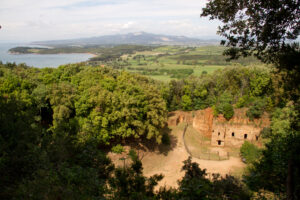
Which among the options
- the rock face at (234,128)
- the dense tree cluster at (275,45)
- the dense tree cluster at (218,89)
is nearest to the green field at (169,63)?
the dense tree cluster at (218,89)

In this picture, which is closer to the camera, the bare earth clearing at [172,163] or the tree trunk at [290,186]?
the tree trunk at [290,186]

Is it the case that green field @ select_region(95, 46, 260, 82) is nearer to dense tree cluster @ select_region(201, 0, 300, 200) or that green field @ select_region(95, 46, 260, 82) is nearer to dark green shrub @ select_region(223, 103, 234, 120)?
dark green shrub @ select_region(223, 103, 234, 120)

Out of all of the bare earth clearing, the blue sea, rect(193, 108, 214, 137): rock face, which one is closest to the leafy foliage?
the bare earth clearing

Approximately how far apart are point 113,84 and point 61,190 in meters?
16.8

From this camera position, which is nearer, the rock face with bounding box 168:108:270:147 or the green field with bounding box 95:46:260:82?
the rock face with bounding box 168:108:270:147

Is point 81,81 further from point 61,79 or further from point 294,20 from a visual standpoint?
point 294,20

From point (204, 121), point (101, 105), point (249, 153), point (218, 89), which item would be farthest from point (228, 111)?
point (101, 105)

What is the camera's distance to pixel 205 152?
22078mm

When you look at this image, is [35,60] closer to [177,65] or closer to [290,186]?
[177,65]

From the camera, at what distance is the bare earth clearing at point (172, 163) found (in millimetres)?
18130

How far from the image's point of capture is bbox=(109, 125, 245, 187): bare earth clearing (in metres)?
18.1

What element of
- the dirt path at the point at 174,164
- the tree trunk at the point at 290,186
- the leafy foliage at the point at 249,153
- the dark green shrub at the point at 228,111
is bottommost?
the dirt path at the point at 174,164

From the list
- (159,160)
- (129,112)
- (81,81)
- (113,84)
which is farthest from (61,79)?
(159,160)

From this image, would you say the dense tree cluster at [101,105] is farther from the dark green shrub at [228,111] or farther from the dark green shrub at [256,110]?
the dark green shrub at [256,110]
